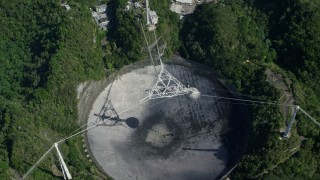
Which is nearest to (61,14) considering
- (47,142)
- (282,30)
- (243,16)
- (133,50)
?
(133,50)

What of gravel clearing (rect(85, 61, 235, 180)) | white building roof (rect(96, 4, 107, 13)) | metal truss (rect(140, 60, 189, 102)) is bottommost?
gravel clearing (rect(85, 61, 235, 180))

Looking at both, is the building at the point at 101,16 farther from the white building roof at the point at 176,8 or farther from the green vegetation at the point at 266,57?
the green vegetation at the point at 266,57

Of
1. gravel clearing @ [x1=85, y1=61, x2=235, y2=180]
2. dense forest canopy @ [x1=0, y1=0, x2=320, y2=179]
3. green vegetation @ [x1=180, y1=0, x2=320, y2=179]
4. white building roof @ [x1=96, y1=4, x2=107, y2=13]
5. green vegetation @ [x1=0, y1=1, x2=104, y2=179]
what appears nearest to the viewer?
green vegetation @ [x1=180, y1=0, x2=320, y2=179]

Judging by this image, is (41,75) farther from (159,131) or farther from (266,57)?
(266,57)

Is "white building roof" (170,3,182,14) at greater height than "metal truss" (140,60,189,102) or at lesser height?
greater

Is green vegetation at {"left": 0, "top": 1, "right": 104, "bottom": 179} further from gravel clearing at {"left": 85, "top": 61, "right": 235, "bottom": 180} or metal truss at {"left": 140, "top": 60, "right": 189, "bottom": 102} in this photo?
metal truss at {"left": 140, "top": 60, "right": 189, "bottom": 102}

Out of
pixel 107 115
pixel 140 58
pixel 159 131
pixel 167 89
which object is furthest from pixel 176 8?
pixel 159 131

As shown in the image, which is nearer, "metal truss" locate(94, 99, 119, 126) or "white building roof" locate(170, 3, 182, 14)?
"metal truss" locate(94, 99, 119, 126)

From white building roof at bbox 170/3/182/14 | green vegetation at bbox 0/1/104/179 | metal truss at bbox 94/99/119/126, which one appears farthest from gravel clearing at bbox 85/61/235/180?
white building roof at bbox 170/3/182/14

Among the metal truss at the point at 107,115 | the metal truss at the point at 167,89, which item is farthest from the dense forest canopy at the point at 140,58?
the metal truss at the point at 167,89

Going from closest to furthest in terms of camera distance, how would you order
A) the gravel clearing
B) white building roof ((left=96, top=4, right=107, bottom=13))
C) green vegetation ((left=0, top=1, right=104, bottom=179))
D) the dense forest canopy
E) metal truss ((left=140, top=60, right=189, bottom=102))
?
the dense forest canopy, green vegetation ((left=0, top=1, right=104, bottom=179)), the gravel clearing, metal truss ((left=140, top=60, right=189, bottom=102)), white building roof ((left=96, top=4, right=107, bottom=13))
